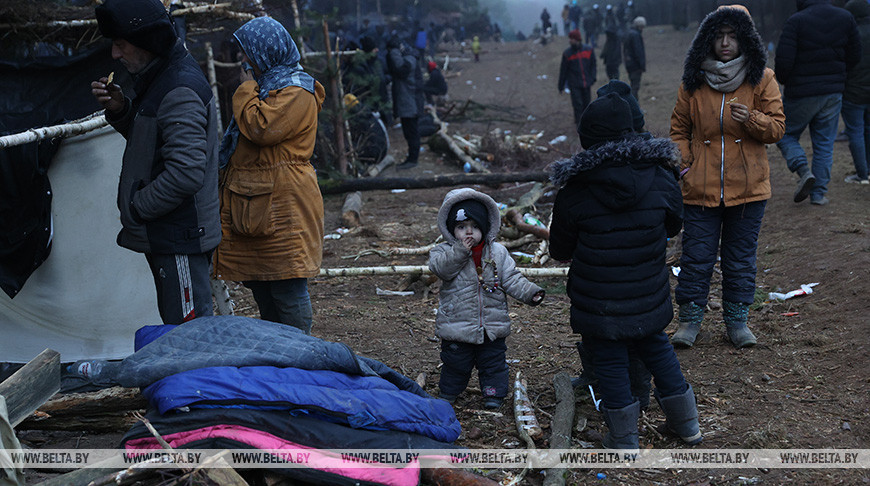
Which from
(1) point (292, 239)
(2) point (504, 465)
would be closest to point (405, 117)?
(1) point (292, 239)

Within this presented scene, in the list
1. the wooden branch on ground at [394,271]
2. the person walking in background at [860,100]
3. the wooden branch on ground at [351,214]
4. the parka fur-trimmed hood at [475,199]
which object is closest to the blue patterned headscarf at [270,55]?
the parka fur-trimmed hood at [475,199]

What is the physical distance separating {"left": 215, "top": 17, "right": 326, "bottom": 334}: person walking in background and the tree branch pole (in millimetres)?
6725

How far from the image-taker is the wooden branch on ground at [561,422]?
125 inches

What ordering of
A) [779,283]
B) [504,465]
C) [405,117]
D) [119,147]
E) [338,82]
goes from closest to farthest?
1. [504,465]
2. [119,147]
3. [779,283]
4. [338,82]
5. [405,117]

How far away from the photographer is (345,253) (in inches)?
305

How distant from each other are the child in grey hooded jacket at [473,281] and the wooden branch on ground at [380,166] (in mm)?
7957

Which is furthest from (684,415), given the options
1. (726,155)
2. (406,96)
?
(406,96)

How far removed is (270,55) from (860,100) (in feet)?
21.8

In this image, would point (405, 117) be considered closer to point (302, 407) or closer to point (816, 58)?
point (816, 58)

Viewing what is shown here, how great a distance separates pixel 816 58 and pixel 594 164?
4818mm

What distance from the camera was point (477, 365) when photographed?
407 cm

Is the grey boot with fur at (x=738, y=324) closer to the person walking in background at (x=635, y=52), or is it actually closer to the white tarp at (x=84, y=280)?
the white tarp at (x=84, y=280)

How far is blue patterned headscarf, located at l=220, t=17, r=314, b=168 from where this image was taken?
3.80 meters

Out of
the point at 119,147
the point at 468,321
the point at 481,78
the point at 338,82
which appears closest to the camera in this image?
the point at 468,321
